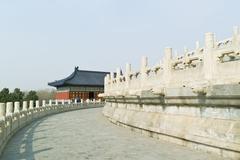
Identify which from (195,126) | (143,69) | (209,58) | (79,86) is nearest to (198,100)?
(195,126)

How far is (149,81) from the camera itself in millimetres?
11539

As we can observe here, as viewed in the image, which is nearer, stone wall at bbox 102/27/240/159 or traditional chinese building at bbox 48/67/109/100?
stone wall at bbox 102/27/240/159

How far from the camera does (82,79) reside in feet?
175

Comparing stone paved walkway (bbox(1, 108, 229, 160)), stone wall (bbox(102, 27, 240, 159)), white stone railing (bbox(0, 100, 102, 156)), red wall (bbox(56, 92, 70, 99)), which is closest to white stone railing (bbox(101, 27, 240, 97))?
stone wall (bbox(102, 27, 240, 159))

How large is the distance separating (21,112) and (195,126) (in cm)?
990

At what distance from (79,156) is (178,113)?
3.17 meters

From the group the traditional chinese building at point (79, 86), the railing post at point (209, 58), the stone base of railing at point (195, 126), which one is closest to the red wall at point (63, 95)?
the traditional chinese building at point (79, 86)

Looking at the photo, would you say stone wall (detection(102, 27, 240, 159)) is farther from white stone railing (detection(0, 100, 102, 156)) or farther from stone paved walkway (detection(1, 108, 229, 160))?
white stone railing (detection(0, 100, 102, 156))

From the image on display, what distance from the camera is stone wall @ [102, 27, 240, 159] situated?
675 cm

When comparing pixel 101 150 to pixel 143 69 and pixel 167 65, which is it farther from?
pixel 143 69

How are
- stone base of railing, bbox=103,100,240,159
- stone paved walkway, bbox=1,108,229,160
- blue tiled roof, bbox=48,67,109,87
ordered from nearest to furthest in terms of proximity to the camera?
stone base of railing, bbox=103,100,240,159, stone paved walkway, bbox=1,108,229,160, blue tiled roof, bbox=48,67,109,87

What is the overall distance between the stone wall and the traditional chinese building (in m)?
39.0

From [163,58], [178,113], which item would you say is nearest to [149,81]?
[163,58]

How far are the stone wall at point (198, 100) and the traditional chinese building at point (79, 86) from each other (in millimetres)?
39038
